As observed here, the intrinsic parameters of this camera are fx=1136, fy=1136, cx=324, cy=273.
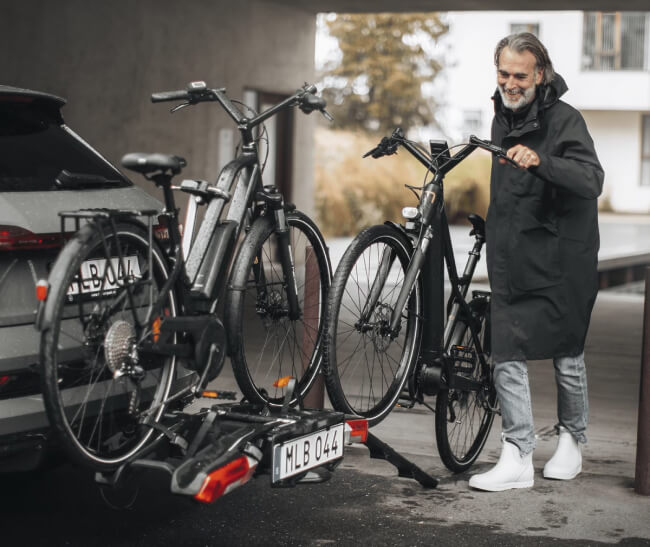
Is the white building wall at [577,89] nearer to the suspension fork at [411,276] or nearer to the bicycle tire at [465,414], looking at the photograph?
the bicycle tire at [465,414]

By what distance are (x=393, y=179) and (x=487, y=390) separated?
22.1 metres

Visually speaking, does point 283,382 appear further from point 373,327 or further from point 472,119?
point 472,119

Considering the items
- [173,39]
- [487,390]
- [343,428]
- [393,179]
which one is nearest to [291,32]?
[173,39]

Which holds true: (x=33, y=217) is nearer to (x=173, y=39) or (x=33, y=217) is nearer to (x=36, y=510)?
(x=36, y=510)

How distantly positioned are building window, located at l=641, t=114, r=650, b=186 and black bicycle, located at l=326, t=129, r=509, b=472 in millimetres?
37099

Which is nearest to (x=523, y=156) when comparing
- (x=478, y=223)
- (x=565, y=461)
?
(x=478, y=223)

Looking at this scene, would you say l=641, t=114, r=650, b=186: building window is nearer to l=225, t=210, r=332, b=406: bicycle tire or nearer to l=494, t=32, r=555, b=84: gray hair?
l=494, t=32, r=555, b=84: gray hair

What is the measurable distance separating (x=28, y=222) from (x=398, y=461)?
2.04 meters

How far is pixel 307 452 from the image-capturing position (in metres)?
4.33

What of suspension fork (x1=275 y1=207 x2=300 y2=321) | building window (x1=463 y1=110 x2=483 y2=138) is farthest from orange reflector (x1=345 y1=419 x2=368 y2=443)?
building window (x1=463 y1=110 x2=483 y2=138)

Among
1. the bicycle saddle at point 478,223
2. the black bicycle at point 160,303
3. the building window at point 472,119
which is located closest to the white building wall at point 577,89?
the building window at point 472,119

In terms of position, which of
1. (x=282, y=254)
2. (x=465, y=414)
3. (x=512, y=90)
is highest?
(x=512, y=90)

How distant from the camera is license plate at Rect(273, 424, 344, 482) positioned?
415 centimetres

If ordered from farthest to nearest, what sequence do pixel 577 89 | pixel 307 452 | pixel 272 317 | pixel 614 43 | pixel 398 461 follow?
pixel 577 89, pixel 614 43, pixel 398 461, pixel 272 317, pixel 307 452
